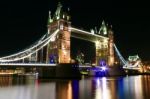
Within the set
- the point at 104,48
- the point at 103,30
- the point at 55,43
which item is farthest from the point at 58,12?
the point at 103,30

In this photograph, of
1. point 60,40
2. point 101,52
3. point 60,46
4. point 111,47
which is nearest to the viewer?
point 60,46

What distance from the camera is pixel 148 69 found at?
384 feet

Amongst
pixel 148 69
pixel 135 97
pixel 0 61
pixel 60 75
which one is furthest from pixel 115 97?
pixel 148 69

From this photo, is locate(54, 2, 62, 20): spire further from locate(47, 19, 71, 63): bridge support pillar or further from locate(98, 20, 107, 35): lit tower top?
locate(98, 20, 107, 35): lit tower top

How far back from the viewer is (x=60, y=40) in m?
55.8

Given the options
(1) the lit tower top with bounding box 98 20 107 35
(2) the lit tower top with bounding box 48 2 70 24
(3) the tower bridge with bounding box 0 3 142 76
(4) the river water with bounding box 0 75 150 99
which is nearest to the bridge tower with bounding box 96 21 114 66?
(1) the lit tower top with bounding box 98 20 107 35

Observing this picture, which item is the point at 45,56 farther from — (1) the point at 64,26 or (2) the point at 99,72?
(2) the point at 99,72

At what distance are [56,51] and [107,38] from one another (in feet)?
97.1

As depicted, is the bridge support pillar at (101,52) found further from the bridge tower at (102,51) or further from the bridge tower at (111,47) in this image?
the bridge tower at (111,47)

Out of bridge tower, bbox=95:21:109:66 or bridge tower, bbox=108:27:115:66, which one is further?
bridge tower, bbox=108:27:115:66

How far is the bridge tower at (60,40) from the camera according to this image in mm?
54875

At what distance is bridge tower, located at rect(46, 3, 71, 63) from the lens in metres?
54.9

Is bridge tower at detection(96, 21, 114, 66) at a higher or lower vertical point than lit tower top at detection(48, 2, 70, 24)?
lower

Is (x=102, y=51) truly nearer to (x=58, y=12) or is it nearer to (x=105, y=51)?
(x=105, y=51)
